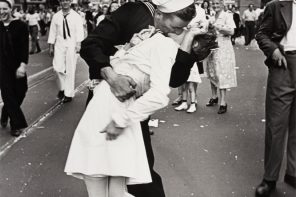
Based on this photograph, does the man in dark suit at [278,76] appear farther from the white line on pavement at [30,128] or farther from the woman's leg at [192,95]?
the woman's leg at [192,95]

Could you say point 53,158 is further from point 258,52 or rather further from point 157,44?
point 258,52

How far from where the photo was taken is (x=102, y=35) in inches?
135

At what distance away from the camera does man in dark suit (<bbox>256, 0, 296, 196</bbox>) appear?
522 cm

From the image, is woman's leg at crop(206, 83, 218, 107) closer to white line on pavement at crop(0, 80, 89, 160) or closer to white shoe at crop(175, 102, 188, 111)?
white shoe at crop(175, 102, 188, 111)

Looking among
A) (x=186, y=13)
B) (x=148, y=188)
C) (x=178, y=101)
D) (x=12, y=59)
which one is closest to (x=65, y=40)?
(x=178, y=101)

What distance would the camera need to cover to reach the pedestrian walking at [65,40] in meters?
11.7

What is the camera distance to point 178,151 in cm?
714

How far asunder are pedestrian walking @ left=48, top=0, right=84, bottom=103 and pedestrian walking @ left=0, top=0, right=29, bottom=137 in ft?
10.8

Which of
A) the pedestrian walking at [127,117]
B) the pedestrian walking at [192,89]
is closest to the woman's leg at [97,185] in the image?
the pedestrian walking at [127,117]

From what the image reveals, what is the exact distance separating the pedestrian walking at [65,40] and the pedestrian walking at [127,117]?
337 inches

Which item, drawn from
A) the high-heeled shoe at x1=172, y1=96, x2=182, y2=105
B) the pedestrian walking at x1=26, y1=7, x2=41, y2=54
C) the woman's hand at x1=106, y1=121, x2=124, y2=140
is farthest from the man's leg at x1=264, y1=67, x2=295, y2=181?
the pedestrian walking at x1=26, y1=7, x2=41, y2=54

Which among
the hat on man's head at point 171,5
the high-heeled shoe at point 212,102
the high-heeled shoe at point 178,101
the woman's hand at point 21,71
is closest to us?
the hat on man's head at point 171,5

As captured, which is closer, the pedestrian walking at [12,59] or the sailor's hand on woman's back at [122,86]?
the sailor's hand on woman's back at [122,86]

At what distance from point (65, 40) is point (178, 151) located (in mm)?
5475
